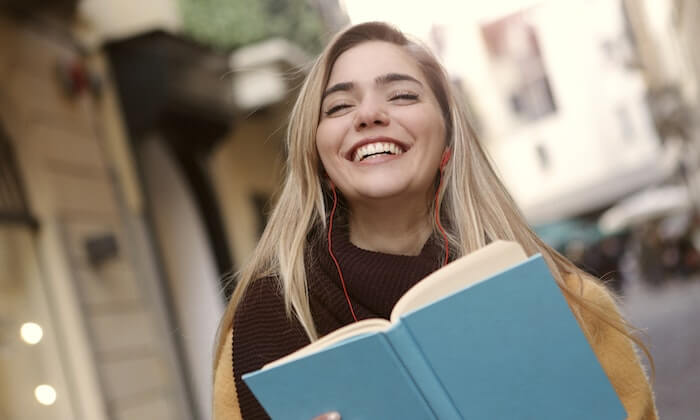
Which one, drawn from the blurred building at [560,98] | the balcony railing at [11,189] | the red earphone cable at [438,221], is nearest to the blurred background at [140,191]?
the balcony railing at [11,189]

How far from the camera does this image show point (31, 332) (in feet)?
18.5

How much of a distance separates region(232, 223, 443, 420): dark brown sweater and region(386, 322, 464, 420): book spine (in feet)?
1.39

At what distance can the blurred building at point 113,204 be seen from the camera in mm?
5820

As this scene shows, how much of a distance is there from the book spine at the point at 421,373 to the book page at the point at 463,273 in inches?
1.4

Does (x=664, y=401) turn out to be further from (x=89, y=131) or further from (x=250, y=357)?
(x=250, y=357)

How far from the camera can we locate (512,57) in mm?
39125

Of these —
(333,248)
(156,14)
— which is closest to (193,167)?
(156,14)

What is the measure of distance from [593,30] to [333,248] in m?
38.2

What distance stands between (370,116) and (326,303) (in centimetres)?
43

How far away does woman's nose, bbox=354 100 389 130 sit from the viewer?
2115 mm

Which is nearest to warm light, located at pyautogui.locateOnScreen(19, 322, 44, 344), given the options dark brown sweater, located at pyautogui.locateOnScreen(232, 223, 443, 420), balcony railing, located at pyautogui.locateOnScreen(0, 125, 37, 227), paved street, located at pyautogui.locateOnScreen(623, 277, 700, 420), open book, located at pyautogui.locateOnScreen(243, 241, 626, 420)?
balcony railing, located at pyautogui.locateOnScreen(0, 125, 37, 227)

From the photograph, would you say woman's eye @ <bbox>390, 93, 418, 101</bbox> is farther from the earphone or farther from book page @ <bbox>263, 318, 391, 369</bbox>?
book page @ <bbox>263, 318, 391, 369</bbox>

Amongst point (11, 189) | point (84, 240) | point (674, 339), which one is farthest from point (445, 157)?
point (674, 339)

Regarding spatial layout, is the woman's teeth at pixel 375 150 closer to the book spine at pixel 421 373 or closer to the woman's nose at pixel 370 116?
the woman's nose at pixel 370 116
